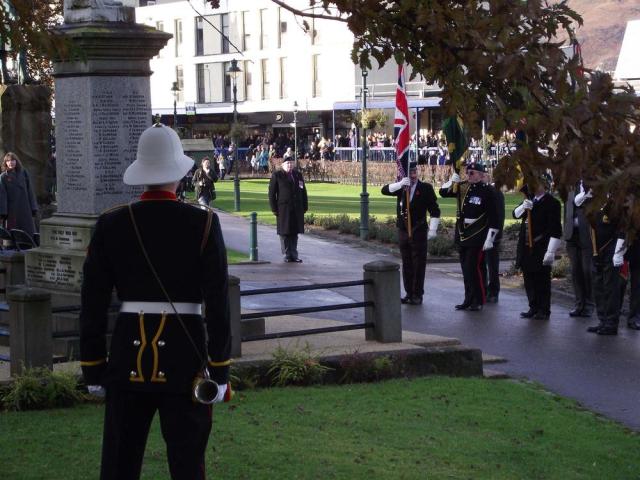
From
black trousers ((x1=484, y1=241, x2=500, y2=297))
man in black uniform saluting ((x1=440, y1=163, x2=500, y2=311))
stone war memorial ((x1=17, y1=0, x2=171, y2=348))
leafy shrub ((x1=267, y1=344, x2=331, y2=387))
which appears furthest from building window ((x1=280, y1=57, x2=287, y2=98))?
leafy shrub ((x1=267, y1=344, x2=331, y2=387))

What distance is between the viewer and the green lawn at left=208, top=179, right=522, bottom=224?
37312 millimetres

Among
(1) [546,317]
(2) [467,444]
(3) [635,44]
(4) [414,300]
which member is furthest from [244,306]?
(3) [635,44]

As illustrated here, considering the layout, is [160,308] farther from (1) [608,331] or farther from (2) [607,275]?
(2) [607,275]

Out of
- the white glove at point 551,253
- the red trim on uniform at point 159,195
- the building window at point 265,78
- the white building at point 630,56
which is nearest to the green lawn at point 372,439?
the red trim on uniform at point 159,195

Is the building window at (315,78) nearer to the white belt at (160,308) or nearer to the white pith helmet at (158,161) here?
the white pith helmet at (158,161)

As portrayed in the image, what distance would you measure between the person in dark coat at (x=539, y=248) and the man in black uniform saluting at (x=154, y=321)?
11011 millimetres

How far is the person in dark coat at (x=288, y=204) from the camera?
2341cm

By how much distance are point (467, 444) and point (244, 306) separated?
878 cm

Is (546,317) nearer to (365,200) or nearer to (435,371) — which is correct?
(435,371)

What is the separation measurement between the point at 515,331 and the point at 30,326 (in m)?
7.42

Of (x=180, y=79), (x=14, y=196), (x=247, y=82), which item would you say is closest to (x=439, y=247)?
(x=14, y=196)

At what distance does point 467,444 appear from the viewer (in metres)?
8.76

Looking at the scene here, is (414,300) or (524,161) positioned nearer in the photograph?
(524,161)

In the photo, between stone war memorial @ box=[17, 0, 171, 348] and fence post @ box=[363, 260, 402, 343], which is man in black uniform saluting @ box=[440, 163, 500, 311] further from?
stone war memorial @ box=[17, 0, 171, 348]
